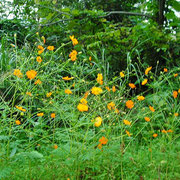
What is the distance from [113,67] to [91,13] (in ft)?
2.68

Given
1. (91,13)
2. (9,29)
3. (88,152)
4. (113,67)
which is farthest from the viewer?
(9,29)

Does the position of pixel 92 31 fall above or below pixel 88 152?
above

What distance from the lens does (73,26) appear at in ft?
11.5

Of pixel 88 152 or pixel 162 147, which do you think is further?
pixel 162 147

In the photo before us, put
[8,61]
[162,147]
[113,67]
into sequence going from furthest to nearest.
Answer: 1. [113,67]
2. [8,61]
3. [162,147]

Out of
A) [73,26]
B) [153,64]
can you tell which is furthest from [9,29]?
[153,64]

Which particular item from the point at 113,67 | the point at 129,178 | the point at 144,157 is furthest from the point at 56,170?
the point at 113,67

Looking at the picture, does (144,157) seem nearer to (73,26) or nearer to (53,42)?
(73,26)

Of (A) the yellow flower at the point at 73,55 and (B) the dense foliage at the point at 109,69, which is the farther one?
(B) the dense foliage at the point at 109,69

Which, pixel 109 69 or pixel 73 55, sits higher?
pixel 73 55

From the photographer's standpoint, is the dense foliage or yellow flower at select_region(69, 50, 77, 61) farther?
the dense foliage

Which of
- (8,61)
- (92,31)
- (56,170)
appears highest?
(92,31)

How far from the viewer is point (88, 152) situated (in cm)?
137

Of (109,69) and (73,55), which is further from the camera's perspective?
(109,69)
